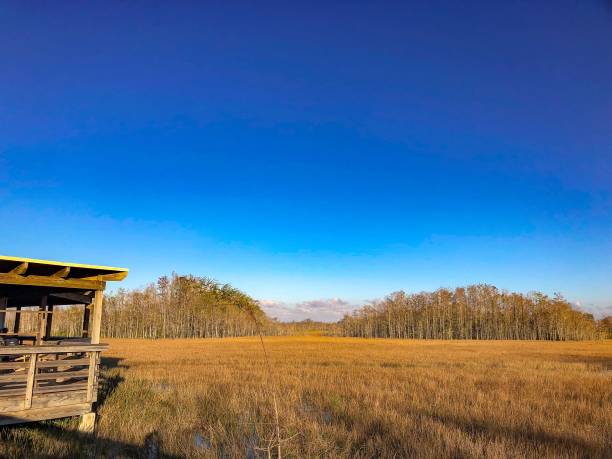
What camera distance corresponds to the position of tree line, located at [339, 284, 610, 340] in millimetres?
97750

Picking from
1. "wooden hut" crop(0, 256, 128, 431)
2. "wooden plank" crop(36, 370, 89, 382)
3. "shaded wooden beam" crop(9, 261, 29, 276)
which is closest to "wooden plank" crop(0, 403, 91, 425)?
"wooden hut" crop(0, 256, 128, 431)

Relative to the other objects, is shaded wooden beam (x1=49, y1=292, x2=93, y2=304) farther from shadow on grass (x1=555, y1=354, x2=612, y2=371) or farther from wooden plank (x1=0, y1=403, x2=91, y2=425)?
shadow on grass (x1=555, y1=354, x2=612, y2=371)

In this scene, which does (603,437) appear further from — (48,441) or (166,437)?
(48,441)

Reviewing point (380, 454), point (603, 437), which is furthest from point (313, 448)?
point (603, 437)

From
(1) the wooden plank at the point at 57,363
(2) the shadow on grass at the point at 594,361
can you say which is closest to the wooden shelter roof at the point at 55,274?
(1) the wooden plank at the point at 57,363

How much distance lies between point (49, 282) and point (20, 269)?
775mm

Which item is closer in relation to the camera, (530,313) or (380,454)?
(380,454)

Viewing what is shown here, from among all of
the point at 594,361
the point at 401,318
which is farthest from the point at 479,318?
the point at 594,361

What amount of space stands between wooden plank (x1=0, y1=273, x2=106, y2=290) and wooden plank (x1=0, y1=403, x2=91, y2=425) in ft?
8.63

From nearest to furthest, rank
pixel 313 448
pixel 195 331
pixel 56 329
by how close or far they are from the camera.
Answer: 1. pixel 313 448
2. pixel 56 329
3. pixel 195 331

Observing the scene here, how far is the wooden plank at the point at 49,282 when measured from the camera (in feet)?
A: 28.9

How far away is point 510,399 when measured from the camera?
12859 mm

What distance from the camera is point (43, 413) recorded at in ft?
27.9

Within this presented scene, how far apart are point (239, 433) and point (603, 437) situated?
298 inches
